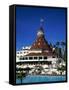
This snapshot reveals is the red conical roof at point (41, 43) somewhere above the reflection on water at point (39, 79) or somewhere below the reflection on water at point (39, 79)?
above

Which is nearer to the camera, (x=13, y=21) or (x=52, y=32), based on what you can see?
(x=13, y=21)

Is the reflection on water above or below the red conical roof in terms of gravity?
below

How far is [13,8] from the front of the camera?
175 centimetres

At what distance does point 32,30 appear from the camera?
1808 mm

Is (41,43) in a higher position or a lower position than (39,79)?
higher

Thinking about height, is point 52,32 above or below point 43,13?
below

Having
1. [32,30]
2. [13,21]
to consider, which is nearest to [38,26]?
[32,30]
